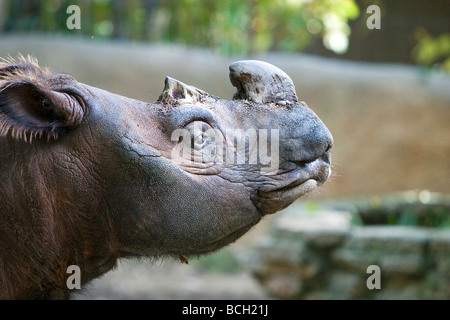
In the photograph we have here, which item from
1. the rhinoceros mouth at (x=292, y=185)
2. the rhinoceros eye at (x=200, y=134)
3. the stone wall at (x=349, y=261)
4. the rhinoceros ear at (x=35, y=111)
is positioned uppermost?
the rhinoceros ear at (x=35, y=111)

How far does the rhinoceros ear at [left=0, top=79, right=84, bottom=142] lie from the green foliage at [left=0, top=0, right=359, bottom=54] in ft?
23.5

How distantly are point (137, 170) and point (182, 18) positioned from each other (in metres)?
7.82

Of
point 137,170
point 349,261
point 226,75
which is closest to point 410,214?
point 349,261

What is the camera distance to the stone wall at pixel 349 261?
5.79 meters

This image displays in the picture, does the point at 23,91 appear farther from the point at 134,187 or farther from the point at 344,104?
the point at 344,104

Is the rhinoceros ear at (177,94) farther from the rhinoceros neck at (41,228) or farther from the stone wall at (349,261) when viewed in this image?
the stone wall at (349,261)

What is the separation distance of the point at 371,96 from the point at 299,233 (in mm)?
4058

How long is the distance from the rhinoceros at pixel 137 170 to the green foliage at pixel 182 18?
7.18 metres

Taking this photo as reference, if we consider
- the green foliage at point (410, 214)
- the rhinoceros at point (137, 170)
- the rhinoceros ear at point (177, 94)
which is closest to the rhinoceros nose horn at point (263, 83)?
the rhinoceros at point (137, 170)

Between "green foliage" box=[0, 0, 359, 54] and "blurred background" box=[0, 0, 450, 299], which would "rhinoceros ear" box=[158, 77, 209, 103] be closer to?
"blurred background" box=[0, 0, 450, 299]

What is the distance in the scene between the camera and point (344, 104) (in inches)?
374

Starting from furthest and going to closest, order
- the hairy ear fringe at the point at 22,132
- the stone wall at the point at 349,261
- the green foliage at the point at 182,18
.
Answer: the green foliage at the point at 182,18 → the stone wall at the point at 349,261 → the hairy ear fringe at the point at 22,132

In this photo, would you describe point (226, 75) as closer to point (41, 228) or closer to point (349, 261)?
point (349, 261)
